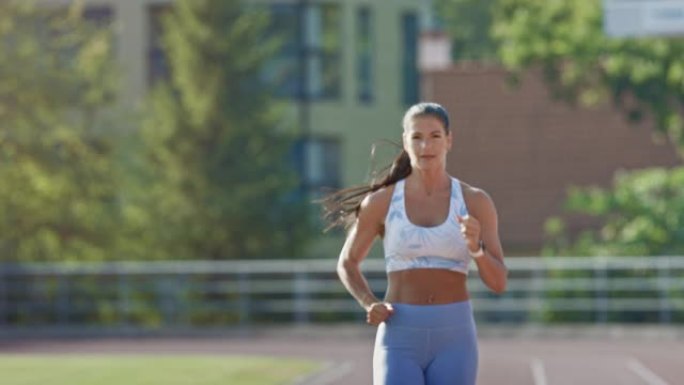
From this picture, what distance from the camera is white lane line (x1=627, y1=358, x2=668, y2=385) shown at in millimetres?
24562

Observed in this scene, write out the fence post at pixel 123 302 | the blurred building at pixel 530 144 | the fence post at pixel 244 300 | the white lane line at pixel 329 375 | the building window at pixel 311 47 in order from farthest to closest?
1. the building window at pixel 311 47
2. the blurred building at pixel 530 144
3. the fence post at pixel 123 302
4. the fence post at pixel 244 300
5. the white lane line at pixel 329 375

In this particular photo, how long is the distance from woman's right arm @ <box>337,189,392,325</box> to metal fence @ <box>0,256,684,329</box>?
29184mm

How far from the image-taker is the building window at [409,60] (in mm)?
58531

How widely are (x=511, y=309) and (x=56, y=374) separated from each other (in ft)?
51.3

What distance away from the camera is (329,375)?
84.5ft

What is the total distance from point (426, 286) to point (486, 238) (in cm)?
31

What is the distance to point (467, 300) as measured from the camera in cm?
899

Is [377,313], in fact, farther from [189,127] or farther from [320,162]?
[320,162]

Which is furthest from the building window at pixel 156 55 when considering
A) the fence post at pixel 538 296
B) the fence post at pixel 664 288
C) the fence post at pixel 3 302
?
the fence post at pixel 664 288

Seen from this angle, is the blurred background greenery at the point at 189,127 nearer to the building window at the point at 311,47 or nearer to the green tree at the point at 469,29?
the building window at the point at 311,47

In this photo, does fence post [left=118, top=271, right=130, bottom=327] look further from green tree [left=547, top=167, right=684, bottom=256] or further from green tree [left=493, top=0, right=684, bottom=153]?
green tree [left=493, top=0, right=684, bottom=153]

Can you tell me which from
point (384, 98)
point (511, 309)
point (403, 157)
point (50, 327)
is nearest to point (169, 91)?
point (50, 327)

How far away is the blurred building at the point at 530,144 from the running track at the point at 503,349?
36.4ft

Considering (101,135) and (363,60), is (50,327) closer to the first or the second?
(101,135)
